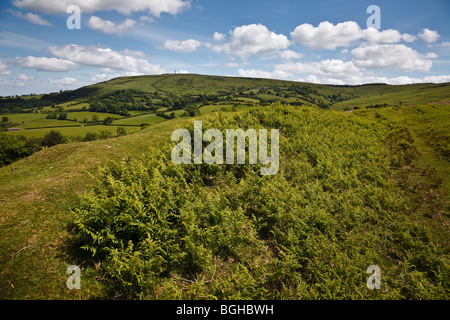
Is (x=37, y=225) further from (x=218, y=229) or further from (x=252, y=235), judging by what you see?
(x=252, y=235)

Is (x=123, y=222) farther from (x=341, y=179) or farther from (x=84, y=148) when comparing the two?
(x=341, y=179)

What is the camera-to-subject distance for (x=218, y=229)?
9461 mm

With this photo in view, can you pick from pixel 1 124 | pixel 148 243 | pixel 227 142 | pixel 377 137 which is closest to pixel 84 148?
pixel 227 142

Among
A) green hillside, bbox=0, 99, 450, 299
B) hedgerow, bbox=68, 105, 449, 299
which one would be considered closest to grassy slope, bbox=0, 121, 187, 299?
green hillside, bbox=0, 99, 450, 299

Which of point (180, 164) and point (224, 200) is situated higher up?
point (180, 164)

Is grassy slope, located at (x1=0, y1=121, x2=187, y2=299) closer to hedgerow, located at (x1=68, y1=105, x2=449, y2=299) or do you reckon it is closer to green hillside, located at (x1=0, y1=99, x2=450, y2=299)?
green hillside, located at (x1=0, y1=99, x2=450, y2=299)

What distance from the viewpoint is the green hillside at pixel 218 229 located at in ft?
23.7

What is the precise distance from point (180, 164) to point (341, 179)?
13.8 metres

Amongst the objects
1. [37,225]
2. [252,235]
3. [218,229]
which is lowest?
[252,235]

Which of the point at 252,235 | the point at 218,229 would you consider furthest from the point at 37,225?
the point at 252,235

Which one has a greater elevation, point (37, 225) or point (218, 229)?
point (37, 225)

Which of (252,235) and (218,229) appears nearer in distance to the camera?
(218,229)

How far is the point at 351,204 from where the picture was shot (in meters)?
15.1

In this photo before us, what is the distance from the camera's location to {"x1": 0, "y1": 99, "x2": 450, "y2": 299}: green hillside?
7215mm
